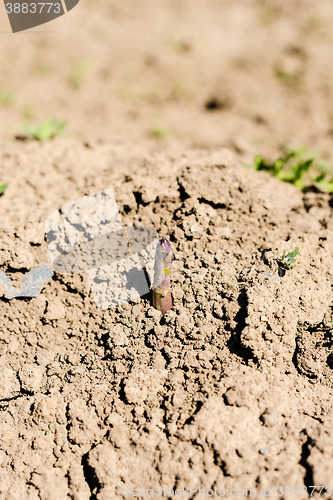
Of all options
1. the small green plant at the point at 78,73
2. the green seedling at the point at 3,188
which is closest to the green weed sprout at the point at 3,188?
the green seedling at the point at 3,188

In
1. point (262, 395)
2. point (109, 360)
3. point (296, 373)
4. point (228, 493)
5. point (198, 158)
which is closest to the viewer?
point (228, 493)

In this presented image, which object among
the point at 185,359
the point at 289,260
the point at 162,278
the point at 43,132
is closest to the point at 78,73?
the point at 43,132

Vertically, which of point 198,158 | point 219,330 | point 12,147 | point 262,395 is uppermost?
point 12,147

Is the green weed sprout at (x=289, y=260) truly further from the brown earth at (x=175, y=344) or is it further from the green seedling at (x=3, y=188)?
the green seedling at (x=3, y=188)

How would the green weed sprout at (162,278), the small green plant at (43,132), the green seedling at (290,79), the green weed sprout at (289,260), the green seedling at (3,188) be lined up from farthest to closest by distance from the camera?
the green seedling at (290,79), the small green plant at (43,132), the green seedling at (3,188), the green weed sprout at (289,260), the green weed sprout at (162,278)

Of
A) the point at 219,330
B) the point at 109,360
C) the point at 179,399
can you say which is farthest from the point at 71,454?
the point at 219,330

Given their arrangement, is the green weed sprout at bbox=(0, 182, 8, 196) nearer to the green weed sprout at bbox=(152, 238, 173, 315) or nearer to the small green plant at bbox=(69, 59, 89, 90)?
the green weed sprout at bbox=(152, 238, 173, 315)

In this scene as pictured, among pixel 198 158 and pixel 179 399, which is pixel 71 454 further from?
pixel 198 158

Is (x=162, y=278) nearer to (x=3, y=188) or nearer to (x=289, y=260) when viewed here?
(x=289, y=260)
